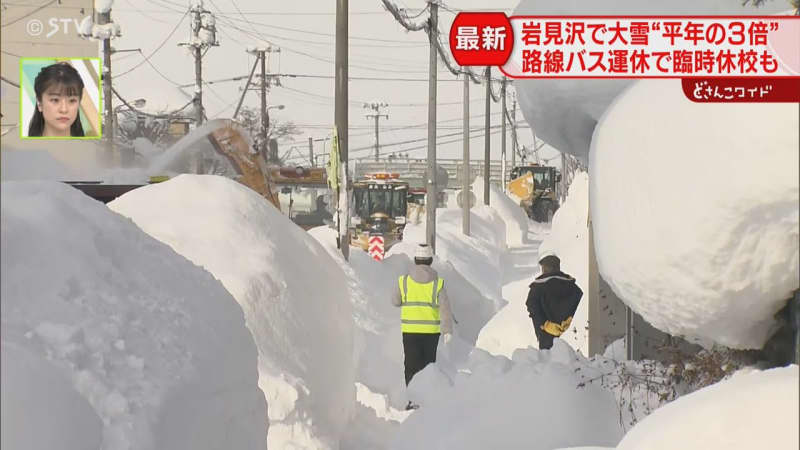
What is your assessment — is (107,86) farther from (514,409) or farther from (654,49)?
(654,49)

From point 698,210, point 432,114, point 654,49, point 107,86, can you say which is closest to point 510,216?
point 432,114

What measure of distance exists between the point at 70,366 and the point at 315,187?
32.5 meters

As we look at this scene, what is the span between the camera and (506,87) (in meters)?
57.2

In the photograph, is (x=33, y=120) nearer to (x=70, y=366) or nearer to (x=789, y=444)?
(x=70, y=366)

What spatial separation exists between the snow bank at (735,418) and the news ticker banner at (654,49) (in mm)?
834

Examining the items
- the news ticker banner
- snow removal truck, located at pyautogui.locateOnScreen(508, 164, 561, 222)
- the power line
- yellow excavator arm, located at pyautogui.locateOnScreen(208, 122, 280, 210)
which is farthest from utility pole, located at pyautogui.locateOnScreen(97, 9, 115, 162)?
snow removal truck, located at pyautogui.locateOnScreen(508, 164, 561, 222)

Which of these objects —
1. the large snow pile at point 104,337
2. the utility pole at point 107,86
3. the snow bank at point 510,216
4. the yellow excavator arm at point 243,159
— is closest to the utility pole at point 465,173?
the snow bank at point 510,216

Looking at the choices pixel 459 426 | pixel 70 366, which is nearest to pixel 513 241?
pixel 459 426

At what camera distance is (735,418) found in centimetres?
351

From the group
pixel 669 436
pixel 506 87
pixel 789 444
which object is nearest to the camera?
pixel 789 444

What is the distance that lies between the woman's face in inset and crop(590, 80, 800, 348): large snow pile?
280 centimetres

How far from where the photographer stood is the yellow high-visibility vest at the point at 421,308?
10.6m

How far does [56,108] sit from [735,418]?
4.10 m

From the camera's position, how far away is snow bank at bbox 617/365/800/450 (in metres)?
3.33
